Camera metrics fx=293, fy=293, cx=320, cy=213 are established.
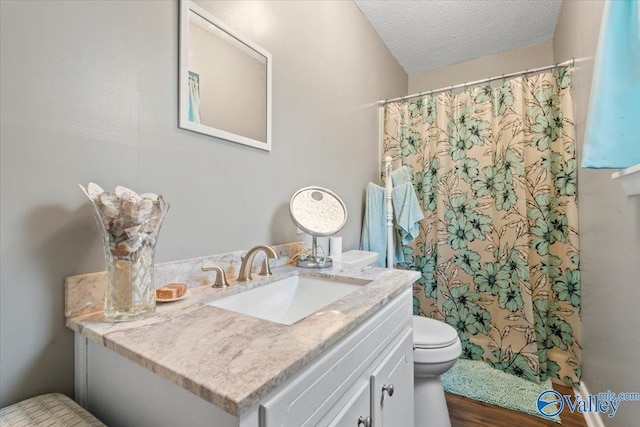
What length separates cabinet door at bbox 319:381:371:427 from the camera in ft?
2.07

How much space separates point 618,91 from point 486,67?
2.30 m

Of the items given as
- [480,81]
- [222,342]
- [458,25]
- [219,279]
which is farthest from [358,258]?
[458,25]

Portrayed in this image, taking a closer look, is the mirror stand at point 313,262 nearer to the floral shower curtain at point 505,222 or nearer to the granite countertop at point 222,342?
the granite countertop at point 222,342

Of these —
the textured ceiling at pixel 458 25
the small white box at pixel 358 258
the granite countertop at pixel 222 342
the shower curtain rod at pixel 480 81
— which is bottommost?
the small white box at pixel 358 258

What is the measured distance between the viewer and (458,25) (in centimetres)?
219

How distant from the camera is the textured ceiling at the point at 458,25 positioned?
2.00m

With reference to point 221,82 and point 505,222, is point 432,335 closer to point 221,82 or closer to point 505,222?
point 505,222

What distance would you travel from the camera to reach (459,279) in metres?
2.04

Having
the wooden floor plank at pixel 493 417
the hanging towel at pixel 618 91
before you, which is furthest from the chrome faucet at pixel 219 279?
the wooden floor plank at pixel 493 417

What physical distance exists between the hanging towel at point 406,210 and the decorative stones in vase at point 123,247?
5.11 feet

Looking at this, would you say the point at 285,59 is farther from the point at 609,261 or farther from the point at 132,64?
the point at 609,261

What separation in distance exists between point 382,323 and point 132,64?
3.33 ft

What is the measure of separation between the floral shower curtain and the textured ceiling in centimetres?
56

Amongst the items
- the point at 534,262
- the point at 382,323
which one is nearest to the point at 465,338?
the point at 534,262
